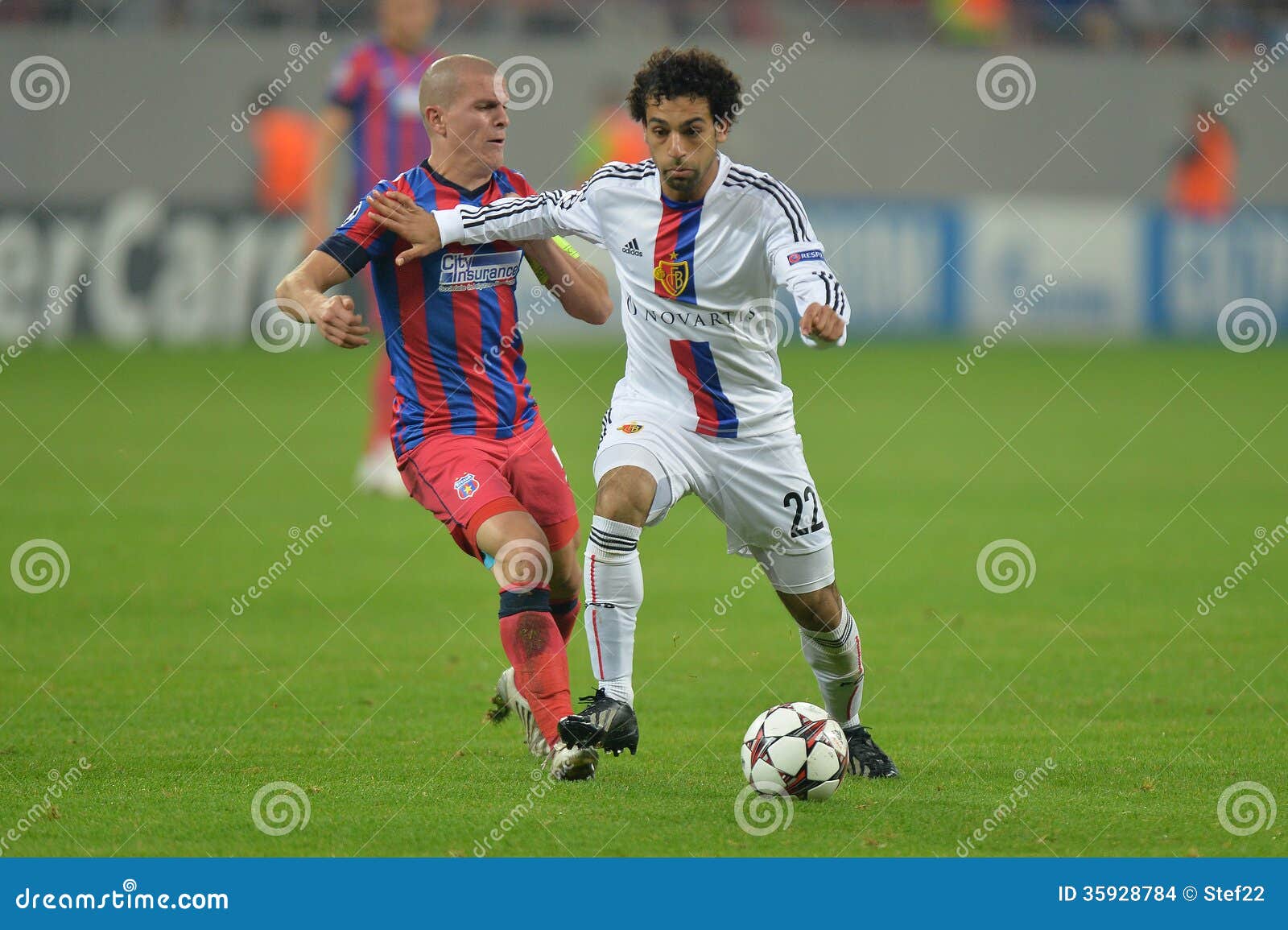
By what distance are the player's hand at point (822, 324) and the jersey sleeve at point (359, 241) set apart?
1.74 metres

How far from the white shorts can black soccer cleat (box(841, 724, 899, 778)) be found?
1.87 ft

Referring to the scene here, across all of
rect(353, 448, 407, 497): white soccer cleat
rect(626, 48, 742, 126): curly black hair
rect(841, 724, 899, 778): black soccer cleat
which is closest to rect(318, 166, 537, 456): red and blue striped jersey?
rect(626, 48, 742, 126): curly black hair

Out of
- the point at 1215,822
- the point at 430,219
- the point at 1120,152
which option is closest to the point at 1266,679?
the point at 1215,822

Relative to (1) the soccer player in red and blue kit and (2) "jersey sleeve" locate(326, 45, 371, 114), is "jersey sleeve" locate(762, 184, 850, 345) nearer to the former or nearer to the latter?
(1) the soccer player in red and blue kit

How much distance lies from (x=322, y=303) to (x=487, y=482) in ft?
2.74

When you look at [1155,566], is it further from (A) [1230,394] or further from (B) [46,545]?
(A) [1230,394]

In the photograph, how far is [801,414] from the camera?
17484mm

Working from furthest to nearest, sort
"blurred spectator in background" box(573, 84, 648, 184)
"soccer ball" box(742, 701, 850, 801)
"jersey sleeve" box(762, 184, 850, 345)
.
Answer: "blurred spectator in background" box(573, 84, 648, 184)
"soccer ball" box(742, 701, 850, 801)
"jersey sleeve" box(762, 184, 850, 345)

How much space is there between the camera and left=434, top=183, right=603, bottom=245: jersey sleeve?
18.9 ft

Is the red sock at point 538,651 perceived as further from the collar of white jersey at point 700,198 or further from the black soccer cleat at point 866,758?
the collar of white jersey at point 700,198

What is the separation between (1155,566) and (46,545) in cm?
684

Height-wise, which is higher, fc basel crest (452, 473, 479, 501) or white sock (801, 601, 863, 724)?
fc basel crest (452, 473, 479, 501)

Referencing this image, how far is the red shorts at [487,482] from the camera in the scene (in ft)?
18.7

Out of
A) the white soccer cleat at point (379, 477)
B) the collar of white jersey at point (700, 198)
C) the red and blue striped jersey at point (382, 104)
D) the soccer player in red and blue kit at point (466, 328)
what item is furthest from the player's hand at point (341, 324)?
the white soccer cleat at point (379, 477)
